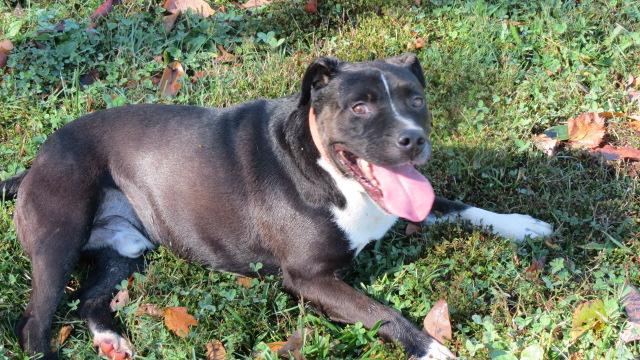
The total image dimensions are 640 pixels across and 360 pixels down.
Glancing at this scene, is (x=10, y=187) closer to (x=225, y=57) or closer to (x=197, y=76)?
(x=197, y=76)

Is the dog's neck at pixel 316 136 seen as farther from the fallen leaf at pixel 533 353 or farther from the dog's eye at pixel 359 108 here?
the fallen leaf at pixel 533 353

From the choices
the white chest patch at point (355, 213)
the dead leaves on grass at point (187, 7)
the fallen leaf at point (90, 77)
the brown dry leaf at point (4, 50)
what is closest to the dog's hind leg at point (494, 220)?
the white chest patch at point (355, 213)

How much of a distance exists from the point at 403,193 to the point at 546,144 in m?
1.70

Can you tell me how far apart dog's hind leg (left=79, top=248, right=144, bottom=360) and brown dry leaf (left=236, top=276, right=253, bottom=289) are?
1.94 ft

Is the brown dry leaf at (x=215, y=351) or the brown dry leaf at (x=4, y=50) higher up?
the brown dry leaf at (x=4, y=50)

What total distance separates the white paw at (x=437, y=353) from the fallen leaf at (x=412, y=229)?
951 mm

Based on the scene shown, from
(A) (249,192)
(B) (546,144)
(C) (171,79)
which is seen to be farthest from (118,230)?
(B) (546,144)

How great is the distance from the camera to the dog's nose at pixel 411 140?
3699mm

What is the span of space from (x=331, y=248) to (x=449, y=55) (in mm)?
2323

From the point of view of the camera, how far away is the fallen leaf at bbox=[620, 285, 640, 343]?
146 inches

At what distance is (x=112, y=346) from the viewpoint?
13.2 feet

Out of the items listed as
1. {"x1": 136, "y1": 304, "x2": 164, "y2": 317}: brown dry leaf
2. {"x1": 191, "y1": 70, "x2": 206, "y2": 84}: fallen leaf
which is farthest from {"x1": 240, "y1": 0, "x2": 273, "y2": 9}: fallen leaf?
{"x1": 136, "y1": 304, "x2": 164, "y2": 317}: brown dry leaf

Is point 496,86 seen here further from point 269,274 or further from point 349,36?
point 269,274

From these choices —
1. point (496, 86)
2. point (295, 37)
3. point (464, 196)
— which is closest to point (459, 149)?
point (464, 196)
